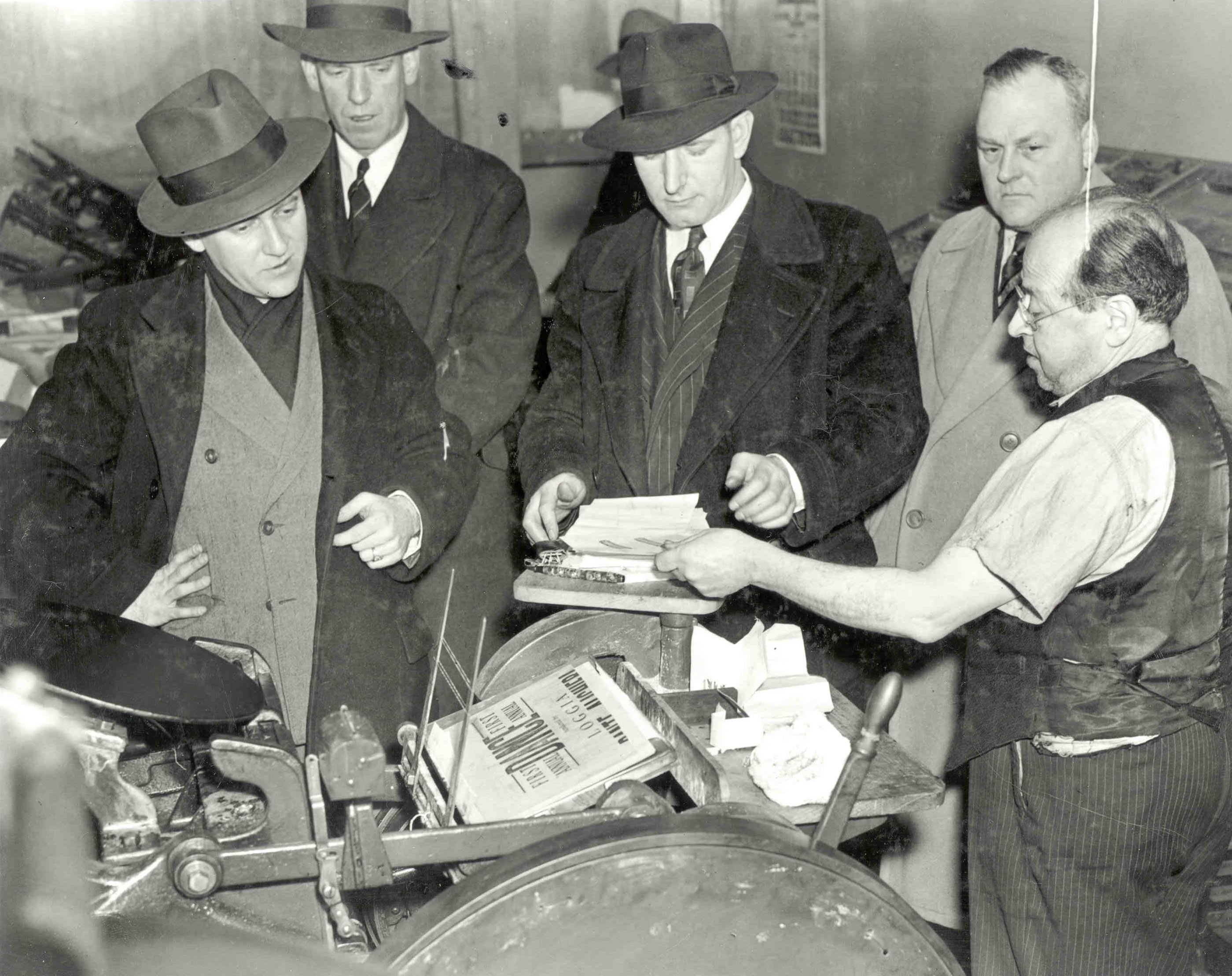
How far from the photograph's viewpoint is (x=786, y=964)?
1.23 m

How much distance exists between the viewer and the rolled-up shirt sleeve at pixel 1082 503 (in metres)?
1.58

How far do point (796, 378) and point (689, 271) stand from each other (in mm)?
312

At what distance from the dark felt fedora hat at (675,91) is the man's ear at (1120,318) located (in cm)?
86

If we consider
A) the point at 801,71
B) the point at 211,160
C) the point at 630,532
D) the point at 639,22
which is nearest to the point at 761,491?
the point at 630,532

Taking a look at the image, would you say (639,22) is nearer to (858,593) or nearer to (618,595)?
(618,595)

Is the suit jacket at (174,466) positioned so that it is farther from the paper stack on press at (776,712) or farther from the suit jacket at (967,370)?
the suit jacket at (967,370)

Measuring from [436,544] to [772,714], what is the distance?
0.72m

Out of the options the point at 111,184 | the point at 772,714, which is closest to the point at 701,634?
the point at 772,714

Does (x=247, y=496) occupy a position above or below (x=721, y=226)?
below

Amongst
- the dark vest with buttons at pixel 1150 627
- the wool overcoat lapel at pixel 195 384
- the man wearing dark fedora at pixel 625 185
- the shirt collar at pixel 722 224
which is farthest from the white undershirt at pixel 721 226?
the man wearing dark fedora at pixel 625 185

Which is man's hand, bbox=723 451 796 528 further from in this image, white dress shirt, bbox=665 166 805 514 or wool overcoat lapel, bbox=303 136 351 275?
wool overcoat lapel, bbox=303 136 351 275

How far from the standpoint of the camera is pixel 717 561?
1842mm

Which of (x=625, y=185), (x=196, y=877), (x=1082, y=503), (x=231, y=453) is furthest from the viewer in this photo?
(x=625, y=185)

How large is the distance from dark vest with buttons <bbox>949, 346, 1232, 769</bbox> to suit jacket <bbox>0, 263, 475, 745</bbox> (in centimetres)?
107
